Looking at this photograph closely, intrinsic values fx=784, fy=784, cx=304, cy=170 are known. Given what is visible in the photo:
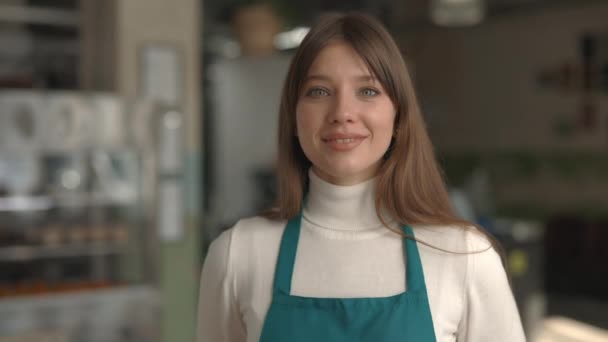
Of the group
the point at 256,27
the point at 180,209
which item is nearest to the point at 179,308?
the point at 180,209

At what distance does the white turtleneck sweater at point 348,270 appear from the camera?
129 centimetres

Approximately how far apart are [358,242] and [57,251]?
3.69 metres

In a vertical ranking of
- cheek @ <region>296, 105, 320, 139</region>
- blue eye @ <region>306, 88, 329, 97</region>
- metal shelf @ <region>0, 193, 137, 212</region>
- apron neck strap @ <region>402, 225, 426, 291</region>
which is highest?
blue eye @ <region>306, 88, 329, 97</region>

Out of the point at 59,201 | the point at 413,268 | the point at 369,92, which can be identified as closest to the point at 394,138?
the point at 369,92

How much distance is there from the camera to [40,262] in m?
4.71

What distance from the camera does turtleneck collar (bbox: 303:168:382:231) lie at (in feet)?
4.43

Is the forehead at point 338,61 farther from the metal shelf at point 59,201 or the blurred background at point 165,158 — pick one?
the metal shelf at point 59,201

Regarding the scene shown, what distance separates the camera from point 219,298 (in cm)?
136

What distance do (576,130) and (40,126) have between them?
6.34 metres

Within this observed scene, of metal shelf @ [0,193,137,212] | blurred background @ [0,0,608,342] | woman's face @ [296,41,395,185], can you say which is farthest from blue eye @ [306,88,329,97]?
metal shelf @ [0,193,137,212]

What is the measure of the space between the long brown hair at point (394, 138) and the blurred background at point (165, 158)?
2093 mm

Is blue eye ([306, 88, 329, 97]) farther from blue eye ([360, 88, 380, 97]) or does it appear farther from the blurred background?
the blurred background

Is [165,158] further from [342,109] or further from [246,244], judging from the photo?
[342,109]

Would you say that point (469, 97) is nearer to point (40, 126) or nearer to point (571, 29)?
point (571, 29)
